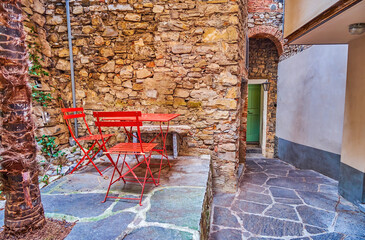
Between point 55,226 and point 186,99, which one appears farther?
point 186,99

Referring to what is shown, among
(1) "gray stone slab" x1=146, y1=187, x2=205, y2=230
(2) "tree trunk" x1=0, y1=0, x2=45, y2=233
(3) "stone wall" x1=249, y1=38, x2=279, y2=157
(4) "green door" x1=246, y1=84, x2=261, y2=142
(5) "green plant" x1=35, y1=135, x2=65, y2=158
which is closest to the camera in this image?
(2) "tree trunk" x1=0, y1=0, x2=45, y2=233

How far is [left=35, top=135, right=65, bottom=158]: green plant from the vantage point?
10.7ft

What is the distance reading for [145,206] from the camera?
6.45 feet

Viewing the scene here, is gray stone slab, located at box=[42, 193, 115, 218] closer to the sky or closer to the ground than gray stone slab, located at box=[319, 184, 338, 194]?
closer to the sky

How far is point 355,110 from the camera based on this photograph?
3131mm

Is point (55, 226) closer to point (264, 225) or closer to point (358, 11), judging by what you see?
point (264, 225)

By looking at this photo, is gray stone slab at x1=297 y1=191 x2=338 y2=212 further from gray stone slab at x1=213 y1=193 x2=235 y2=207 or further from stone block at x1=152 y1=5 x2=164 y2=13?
stone block at x1=152 y1=5 x2=164 y2=13

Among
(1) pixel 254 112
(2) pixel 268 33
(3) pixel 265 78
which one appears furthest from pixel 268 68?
(1) pixel 254 112

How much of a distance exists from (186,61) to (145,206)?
237 cm

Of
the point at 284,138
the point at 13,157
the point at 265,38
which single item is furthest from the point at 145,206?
the point at 265,38

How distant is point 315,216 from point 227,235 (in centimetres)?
136

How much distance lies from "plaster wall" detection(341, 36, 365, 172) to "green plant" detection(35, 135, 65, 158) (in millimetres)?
4575

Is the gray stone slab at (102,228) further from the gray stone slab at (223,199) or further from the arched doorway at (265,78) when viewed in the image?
the arched doorway at (265,78)

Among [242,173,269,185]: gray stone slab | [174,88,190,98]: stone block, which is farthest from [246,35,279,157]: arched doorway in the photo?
[174,88,190,98]: stone block
